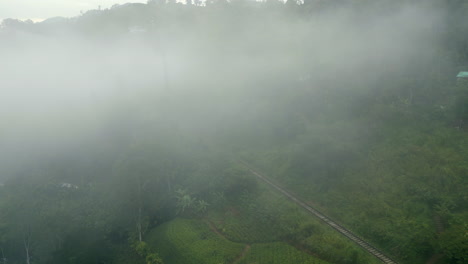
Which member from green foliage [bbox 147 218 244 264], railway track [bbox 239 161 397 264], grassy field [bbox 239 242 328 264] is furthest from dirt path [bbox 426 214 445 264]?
green foliage [bbox 147 218 244 264]

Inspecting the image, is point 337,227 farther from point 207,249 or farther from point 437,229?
point 207,249

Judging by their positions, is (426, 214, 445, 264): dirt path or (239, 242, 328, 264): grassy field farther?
(239, 242, 328, 264): grassy field

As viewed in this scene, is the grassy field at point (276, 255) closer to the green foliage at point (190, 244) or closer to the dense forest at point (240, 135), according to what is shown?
the dense forest at point (240, 135)

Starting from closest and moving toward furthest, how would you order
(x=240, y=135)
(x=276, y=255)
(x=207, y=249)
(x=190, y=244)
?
(x=276, y=255) → (x=207, y=249) → (x=190, y=244) → (x=240, y=135)

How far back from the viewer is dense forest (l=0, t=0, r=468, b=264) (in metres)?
18.1

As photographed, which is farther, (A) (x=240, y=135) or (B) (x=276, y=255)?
(A) (x=240, y=135)

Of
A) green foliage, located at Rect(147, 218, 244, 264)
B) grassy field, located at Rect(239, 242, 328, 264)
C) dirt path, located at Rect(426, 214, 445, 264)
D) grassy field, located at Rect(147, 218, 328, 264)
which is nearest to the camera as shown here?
dirt path, located at Rect(426, 214, 445, 264)

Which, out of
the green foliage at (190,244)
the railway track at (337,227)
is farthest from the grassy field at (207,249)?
the railway track at (337,227)

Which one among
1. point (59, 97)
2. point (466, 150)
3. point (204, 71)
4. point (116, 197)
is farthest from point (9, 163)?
point (466, 150)

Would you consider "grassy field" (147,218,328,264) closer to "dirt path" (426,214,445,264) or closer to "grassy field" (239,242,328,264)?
"grassy field" (239,242,328,264)

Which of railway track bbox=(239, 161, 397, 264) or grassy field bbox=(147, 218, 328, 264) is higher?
railway track bbox=(239, 161, 397, 264)

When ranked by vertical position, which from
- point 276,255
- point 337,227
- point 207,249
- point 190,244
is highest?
point 337,227

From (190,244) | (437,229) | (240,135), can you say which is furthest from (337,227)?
(240,135)

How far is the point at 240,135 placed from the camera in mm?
31391
